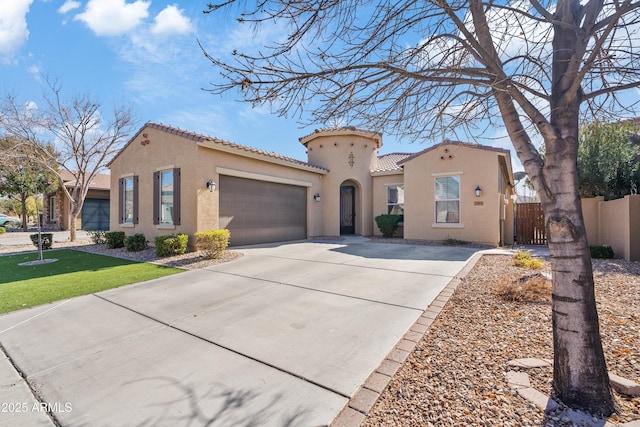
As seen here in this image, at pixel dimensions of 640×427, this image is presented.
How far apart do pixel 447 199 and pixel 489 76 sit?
36.2 ft

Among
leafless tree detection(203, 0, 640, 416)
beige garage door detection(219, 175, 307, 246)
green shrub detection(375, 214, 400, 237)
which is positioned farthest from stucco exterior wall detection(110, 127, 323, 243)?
leafless tree detection(203, 0, 640, 416)

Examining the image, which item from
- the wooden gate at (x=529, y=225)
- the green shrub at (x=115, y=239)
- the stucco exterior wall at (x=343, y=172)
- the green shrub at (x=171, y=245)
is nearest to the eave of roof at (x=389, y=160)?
the stucco exterior wall at (x=343, y=172)

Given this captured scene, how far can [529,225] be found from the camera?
44.5 feet

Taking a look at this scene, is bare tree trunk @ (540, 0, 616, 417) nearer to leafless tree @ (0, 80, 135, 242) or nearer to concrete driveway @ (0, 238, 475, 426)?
concrete driveway @ (0, 238, 475, 426)

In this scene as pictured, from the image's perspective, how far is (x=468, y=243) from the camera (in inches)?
482

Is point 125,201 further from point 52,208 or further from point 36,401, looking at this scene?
point 52,208

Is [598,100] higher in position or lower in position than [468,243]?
higher

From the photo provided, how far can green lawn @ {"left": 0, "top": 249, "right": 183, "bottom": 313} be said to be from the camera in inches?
217

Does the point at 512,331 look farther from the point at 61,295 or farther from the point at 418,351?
the point at 61,295

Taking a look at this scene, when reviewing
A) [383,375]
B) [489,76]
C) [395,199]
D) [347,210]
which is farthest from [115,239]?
[489,76]

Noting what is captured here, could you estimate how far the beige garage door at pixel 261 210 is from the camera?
10955mm

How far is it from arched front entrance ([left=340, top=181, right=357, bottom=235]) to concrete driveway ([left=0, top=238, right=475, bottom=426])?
34.7 ft

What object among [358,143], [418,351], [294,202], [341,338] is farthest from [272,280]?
[358,143]

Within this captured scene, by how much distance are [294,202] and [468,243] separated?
7.95m
